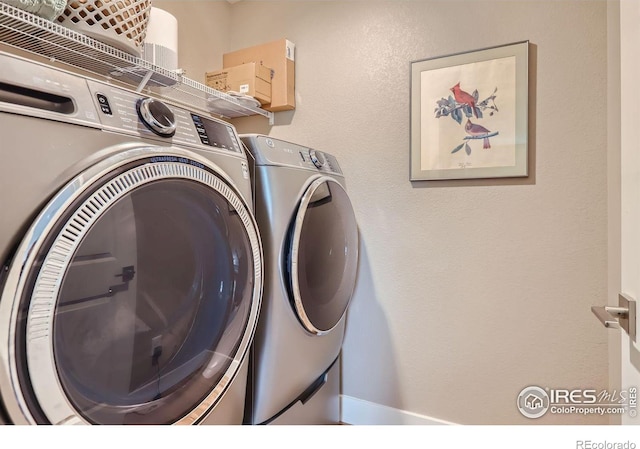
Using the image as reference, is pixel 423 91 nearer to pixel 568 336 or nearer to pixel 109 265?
pixel 568 336

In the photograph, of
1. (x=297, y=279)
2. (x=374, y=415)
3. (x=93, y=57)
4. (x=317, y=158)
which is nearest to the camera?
(x=297, y=279)

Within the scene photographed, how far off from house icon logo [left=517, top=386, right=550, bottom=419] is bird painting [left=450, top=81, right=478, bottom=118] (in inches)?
40.2

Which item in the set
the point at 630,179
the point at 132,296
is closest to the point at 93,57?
the point at 132,296

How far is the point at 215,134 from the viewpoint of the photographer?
975mm

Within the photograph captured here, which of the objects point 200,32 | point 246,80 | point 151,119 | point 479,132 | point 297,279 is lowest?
point 297,279

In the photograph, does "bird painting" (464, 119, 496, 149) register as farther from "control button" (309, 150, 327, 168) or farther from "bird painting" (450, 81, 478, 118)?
"control button" (309, 150, 327, 168)

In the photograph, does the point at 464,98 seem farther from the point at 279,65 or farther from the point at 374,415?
the point at 374,415

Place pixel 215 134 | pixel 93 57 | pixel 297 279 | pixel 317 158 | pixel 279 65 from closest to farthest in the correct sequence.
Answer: pixel 215 134
pixel 297 279
pixel 93 57
pixel 317 158
pixel 279 65

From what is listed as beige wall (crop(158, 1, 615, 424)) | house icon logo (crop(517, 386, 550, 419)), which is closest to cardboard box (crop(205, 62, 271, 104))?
beige wall (crop(158, 1, 615, 424))

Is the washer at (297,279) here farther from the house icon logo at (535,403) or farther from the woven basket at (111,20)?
the house icon logo at (535,403)

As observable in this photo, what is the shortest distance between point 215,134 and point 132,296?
1.44ft

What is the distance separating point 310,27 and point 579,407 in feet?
6.15

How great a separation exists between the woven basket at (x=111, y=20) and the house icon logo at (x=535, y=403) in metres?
1.69
